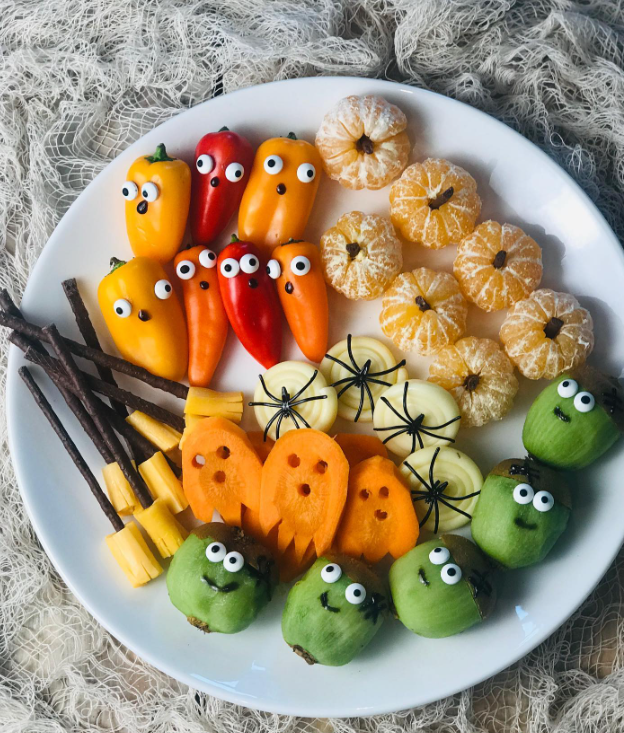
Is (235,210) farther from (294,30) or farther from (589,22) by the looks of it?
(589,22)

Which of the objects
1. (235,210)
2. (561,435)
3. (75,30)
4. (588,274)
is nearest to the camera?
(561,435)

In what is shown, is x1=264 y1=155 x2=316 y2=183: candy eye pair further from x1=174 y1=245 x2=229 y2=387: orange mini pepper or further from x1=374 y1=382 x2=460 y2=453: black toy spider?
x1=374 y1=382 x2=460 y2=453: black toy spider

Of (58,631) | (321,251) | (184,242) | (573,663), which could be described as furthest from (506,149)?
(58,631)

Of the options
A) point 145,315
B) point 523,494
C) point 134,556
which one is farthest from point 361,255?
point 134,556

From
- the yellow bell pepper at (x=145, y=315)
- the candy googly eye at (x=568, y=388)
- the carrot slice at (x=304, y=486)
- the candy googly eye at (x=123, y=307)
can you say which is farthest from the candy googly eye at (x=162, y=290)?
the candy googly eye at (x=568, y=388)

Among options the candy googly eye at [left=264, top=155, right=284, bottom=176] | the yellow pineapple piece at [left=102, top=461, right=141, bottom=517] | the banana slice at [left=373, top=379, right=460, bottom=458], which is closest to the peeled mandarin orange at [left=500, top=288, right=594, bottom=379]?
the banana slice at [left=373, top=379, right=460, bottom=458]
